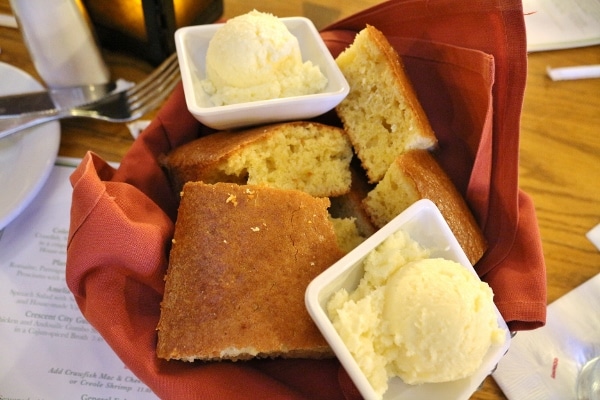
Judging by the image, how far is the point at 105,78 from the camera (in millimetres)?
1160

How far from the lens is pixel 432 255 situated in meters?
0.70

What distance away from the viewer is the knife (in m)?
1.03

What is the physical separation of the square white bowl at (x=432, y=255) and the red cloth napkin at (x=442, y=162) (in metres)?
0.09

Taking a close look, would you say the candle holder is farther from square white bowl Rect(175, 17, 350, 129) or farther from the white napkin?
the white napkin

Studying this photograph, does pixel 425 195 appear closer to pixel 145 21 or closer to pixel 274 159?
pixel 274 159

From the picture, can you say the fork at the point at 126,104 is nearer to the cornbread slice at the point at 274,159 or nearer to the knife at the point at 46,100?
the knife at the point at 46,100

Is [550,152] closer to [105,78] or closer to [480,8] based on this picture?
[480,8]

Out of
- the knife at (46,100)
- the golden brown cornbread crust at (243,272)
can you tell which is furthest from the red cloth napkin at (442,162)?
the knife at (46,100)

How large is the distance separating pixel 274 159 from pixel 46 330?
53cm

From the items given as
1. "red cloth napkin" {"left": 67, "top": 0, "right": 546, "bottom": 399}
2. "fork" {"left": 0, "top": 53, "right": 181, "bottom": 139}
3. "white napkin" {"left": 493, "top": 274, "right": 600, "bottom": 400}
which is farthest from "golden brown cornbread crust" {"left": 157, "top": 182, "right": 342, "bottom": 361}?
"fork" {"left": 0, "top": 53, "right": 181, "bottom": 139}

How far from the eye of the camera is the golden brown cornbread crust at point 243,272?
2.11 feet

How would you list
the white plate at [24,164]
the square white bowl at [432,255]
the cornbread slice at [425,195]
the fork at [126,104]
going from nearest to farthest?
the square white bowl at [432,255]
the cornbread slice at [425,195]
the white plate at [24,164]
the fork at [126,104]

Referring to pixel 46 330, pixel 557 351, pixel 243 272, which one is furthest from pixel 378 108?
pixel 46 330

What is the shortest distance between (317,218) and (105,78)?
762mm
